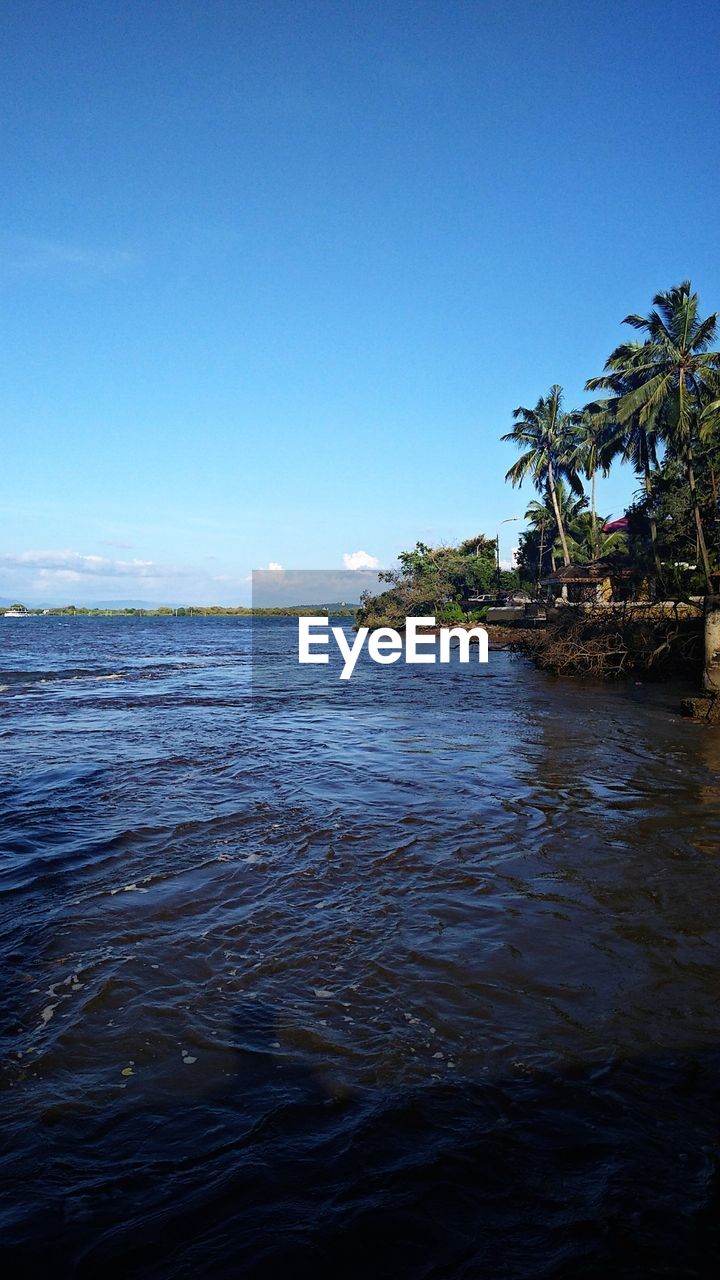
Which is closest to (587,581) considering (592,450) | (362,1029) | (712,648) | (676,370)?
(592,450)

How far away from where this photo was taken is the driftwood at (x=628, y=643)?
2114 cm

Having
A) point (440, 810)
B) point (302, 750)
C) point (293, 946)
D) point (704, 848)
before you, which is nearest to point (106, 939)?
Answer: point (293, 946)

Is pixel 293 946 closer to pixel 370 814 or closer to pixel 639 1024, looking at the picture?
pixel 639 1024

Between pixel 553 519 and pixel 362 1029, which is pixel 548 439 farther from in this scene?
pixel 362 1029

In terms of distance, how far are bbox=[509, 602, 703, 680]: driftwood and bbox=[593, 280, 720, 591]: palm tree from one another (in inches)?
267

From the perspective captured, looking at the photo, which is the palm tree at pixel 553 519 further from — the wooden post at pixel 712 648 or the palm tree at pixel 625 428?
the wooden post at pixel 712 648

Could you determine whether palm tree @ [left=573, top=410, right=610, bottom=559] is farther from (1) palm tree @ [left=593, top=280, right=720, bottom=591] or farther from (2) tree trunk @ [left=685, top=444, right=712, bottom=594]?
(2) tree trunk @ [left=685, top=444, right=712, bottom=594]

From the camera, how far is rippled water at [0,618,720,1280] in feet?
8.80

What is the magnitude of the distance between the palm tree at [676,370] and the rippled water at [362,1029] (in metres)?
21.4

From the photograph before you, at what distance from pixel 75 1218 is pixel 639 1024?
3045 mm

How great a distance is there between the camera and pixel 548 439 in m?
45.5

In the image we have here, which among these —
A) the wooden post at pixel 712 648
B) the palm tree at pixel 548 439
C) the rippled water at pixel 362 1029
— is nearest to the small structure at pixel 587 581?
the palm tree at pixel 548 439

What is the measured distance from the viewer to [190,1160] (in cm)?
301

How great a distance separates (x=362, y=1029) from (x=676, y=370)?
29997 millimetres
